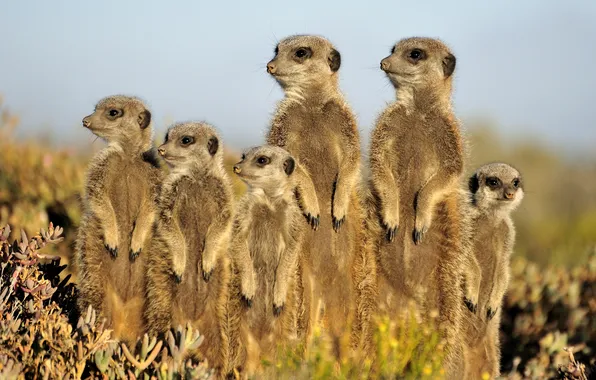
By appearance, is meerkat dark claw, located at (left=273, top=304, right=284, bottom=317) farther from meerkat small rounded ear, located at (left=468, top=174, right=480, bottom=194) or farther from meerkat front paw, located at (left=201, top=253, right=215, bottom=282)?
meerkat small rounded ear, located at (left=468, top=174, right=480, bottom=194)

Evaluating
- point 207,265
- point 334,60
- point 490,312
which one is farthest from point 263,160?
point 490,312

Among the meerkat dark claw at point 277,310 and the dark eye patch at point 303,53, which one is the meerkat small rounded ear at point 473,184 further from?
the meerkat dark claw at point 277,310

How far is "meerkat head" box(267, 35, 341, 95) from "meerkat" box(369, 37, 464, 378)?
390mm

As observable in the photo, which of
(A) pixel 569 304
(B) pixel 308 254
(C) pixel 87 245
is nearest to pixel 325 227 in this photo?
(B) pixel 308 254

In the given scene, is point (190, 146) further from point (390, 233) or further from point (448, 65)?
point (448, 65)

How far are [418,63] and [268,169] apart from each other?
1.28 metres

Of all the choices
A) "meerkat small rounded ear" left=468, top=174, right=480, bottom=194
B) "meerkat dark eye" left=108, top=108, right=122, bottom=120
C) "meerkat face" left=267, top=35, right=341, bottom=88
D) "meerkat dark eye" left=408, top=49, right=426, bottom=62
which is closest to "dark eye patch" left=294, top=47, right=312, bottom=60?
"meerkat face" left=267, top=35, right=341, bottom=88

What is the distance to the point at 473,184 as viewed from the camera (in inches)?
236

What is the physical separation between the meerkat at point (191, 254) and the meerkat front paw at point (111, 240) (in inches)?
9.4

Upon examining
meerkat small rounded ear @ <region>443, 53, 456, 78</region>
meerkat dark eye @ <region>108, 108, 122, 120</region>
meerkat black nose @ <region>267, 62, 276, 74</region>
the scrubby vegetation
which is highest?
meerkat black nose @ <region>267, 62, 276, 74</region>

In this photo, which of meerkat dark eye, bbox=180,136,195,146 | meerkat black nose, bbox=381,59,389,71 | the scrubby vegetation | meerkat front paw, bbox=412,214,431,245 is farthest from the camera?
meerkat black nose, bbox=381,59,389,71

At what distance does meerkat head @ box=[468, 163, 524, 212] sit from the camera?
18.9 feet

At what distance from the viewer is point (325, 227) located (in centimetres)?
545

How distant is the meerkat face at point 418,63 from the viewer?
5.61m
